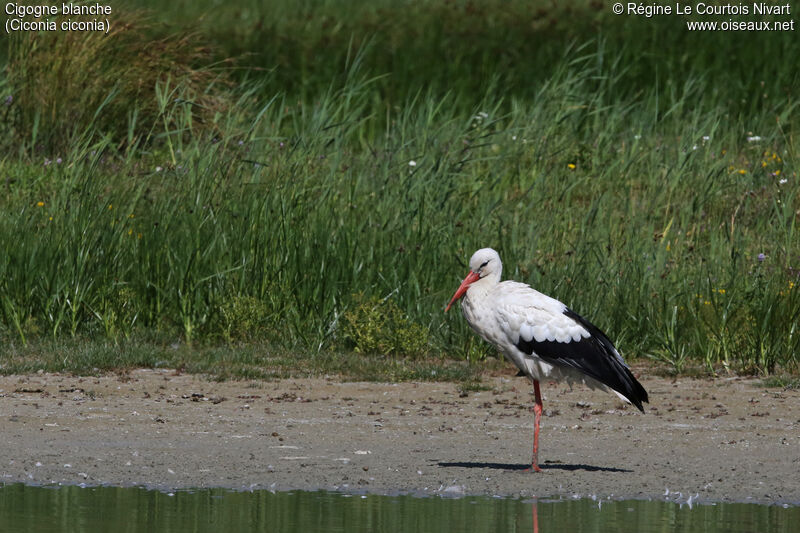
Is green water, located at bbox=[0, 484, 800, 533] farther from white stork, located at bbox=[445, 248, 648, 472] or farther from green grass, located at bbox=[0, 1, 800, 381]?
green grass, located at bbox=[0, 1, 800, 381]

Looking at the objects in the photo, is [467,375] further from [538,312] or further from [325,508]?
[325,508]

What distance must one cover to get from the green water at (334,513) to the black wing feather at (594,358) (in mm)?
891

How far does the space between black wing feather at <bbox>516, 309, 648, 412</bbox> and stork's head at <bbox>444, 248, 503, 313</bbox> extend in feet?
1.72

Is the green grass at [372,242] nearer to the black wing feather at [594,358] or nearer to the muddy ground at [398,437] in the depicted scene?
the muddy ground at [398,437]

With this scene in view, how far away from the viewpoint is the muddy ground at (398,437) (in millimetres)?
7531

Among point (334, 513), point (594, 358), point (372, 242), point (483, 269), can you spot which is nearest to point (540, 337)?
point (594, 358)

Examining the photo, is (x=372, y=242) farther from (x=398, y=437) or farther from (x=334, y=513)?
(x=334, y=513)

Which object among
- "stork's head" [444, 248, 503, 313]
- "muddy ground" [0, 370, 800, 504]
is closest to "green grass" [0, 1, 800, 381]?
"muddy ground" [0, 370, 800, 504]

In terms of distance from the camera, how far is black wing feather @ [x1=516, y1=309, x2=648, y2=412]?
787 cm

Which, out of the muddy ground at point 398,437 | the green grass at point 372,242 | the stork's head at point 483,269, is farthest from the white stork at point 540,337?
the green grass at point 372,242

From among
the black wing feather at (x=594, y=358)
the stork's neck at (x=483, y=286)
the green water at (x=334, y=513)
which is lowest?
the green water at (x=334, y=513)

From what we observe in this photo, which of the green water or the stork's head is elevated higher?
the stork's head

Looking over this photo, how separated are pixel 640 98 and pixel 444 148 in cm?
667

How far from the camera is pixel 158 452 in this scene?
8.16m
